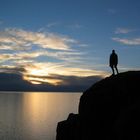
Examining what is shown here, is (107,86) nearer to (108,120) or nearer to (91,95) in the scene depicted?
(91,95)

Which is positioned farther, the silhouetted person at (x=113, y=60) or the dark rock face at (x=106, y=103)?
the silhouetted person at (x=113, y=60)

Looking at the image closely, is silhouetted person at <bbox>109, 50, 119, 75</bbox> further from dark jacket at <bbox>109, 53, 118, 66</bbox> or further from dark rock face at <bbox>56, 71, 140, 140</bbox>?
dark rock face at <bbox>56, 71, 140, 140</bbox>

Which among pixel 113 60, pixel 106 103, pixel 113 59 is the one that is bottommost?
pixel 106 103

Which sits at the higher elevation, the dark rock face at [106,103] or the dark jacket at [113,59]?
the dark jacket at [113,59]

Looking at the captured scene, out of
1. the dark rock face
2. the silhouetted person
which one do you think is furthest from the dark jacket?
the dark rock face

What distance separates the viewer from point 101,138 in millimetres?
21703

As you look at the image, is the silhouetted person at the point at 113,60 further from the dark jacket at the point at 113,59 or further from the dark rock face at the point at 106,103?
the dark rock face at the point at 106,103

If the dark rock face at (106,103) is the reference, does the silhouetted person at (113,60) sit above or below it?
above

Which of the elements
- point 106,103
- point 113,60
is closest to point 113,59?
point 113,60

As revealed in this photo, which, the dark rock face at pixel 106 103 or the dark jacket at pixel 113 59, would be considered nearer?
the dark rock face at pixel 106 103

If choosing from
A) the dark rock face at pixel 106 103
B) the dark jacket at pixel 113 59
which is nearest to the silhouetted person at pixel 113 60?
the dark jacket at pixel 113 59

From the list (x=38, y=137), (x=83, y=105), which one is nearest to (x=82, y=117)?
(x=83, y=105)

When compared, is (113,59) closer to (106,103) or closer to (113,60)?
(113,60)

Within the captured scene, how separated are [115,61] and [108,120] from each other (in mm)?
9847
